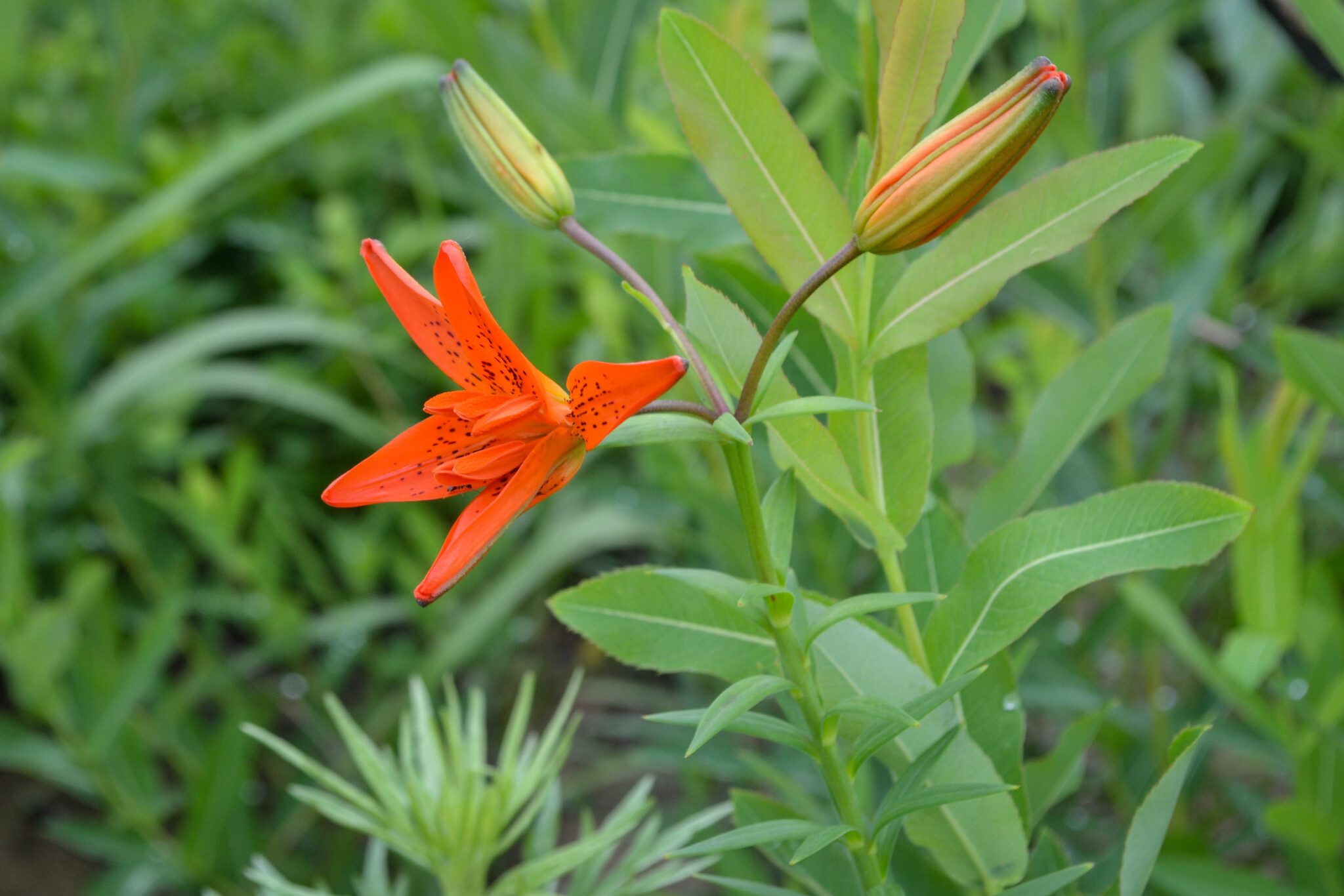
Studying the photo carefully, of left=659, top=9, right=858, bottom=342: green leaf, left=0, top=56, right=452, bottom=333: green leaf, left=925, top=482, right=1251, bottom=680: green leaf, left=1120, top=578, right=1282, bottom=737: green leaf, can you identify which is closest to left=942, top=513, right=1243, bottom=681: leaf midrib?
left=925, top=482, right=1251, bottom=680: green leaf

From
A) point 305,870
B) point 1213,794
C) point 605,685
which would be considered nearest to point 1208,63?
point 1213,794

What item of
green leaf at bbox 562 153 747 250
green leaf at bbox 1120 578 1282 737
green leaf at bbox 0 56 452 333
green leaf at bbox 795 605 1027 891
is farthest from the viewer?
green leaf at bbox 0 56 452 333

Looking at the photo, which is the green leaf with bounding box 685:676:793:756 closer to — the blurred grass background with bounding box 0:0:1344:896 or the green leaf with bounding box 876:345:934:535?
the green leaf with bounding box 876:345:934:535

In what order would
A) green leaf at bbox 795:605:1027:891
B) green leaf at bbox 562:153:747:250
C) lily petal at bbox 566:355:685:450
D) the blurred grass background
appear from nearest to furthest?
lily petal at bbox 566:355:685:450 < green leaf at bbox 795:605:1027:891 < green leaf at bbox 562:153:747:250 < the blurred grass background

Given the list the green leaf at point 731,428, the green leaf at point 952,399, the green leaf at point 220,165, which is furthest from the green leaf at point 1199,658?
the green leaf at point 220,165

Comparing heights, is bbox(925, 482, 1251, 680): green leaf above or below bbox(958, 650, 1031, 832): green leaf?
above

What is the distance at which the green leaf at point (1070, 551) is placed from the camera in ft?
1.11

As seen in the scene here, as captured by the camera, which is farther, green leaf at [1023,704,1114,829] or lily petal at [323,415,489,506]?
green leaf at [1023,704,1114,829]

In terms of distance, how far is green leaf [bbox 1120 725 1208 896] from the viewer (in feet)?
1.12

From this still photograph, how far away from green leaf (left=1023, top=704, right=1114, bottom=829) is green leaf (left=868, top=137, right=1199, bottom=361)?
193mm

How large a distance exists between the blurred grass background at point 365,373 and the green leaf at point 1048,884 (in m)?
0.47

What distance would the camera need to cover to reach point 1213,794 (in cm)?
Answer: 105

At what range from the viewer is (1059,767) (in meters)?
0.45

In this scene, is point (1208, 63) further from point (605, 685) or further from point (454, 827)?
point (454, 827)
